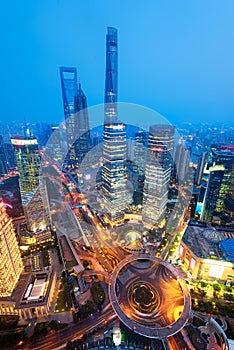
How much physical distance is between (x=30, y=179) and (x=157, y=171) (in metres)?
13.4

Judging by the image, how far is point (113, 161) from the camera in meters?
16.9

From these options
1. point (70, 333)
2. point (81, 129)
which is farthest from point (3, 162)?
point (70, 333)

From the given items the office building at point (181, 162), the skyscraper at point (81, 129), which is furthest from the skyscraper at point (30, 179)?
the office building at point (181, 162)

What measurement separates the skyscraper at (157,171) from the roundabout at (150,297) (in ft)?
21.6

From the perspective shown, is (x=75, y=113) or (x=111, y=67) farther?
(x=75, y=113)

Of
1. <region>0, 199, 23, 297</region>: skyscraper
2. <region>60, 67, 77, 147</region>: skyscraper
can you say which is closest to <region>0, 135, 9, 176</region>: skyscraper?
<region>60, 67, 77, 147</region>: skyscraper

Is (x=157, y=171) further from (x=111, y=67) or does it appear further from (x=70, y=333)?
(x=111, y=67)

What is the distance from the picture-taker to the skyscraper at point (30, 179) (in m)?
16.2

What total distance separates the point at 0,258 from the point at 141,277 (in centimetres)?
907

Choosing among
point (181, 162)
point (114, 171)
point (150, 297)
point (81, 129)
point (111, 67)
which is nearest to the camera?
point (150, 297)

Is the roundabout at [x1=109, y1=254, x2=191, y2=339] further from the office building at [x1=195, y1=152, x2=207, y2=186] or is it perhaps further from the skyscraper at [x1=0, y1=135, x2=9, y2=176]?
the skyscraper at [x1=0, y1=135, x2=9, y2=176]

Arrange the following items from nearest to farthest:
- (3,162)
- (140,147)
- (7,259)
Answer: (7,259)
(140,147)
(3,162)

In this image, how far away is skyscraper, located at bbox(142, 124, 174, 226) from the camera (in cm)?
1595

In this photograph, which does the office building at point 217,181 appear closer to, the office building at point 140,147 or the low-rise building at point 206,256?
the low-rise building at point 206,256
